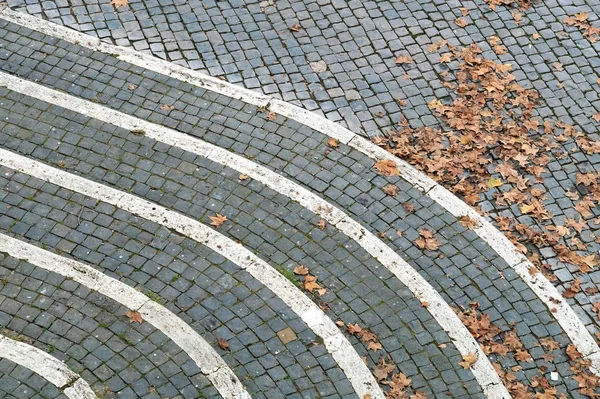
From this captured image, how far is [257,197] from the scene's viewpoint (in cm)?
776

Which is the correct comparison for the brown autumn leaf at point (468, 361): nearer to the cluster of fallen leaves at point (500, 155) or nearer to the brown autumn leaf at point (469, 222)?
the cluster of fallen leaves at point (500, 155)

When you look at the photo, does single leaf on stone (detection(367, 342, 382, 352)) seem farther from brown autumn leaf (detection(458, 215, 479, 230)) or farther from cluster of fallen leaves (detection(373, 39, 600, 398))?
brown autumn leaf (detection(458, 215, 479, 230))

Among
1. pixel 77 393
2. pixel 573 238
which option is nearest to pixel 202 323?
pixel 77 393

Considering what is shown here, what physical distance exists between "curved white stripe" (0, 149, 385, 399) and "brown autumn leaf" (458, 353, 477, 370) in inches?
31.4

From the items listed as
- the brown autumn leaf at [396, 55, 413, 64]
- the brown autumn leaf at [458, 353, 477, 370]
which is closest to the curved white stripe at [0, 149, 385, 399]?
the brown autumn leaf at [458, 353, 477, 370]

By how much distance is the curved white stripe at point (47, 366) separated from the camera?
20.6ft

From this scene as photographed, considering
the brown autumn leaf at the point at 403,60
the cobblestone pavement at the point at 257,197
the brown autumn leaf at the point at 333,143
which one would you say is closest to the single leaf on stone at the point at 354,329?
the cobblestone pavement at the point at 257,197

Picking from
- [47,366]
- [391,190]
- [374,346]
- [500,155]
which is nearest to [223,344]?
[374,346]

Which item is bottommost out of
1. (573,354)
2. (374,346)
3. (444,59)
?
(573,354)

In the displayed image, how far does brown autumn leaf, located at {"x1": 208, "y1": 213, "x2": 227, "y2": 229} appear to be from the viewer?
24.6 feet

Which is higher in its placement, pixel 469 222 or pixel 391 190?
pixel 391 190

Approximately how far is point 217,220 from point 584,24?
220 inches

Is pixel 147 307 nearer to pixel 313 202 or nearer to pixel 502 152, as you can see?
pixel 313 202

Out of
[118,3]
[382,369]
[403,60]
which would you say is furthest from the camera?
[118,3]
